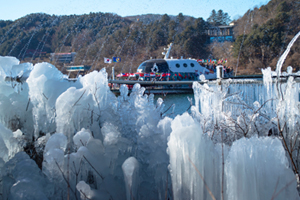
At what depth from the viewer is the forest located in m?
35.8

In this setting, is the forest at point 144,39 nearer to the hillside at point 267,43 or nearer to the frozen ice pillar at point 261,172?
the hillside at point 267,43

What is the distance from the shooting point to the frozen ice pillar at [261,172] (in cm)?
176

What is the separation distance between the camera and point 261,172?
1.78 meters

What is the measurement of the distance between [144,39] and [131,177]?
50.9 metres

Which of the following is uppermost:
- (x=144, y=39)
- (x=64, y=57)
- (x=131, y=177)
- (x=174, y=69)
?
(x=144, y=39)

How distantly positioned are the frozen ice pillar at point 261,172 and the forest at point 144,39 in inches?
1380

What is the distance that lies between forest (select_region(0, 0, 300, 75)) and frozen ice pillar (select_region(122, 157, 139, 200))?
3507 centimetres

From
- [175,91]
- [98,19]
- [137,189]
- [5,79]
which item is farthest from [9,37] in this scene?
[137,189]

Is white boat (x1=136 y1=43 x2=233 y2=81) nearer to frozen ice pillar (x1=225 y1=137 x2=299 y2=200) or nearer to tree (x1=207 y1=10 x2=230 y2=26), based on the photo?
frozen ice pillar (x1=225 y1=137 x2=299 y2=200)

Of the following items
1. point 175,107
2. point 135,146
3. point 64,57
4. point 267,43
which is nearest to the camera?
point 135,146

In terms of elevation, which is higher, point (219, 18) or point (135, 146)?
point (219, 18)

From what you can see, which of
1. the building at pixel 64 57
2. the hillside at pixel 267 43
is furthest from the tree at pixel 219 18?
the building at pixel 64 57

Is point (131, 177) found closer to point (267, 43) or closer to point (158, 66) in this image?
point (158, 66)

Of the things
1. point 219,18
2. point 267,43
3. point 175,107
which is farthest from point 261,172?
point 219,18
